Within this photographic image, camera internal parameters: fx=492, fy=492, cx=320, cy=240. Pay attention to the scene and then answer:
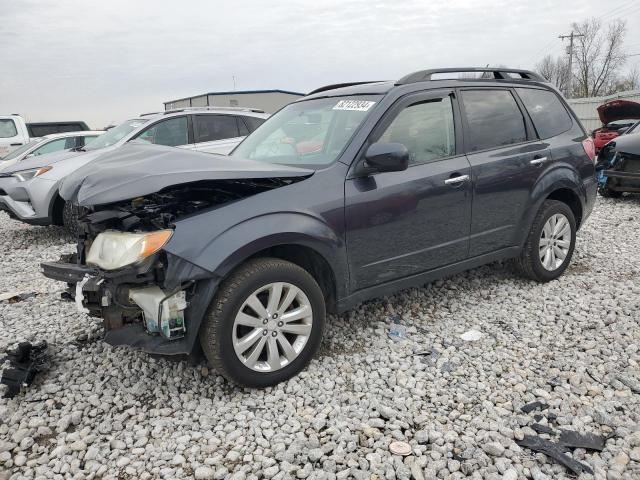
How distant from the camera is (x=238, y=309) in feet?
9.14

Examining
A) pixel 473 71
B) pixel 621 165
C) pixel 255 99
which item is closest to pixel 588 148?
pixel 473 71

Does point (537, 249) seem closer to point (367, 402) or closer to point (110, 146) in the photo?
point (367, 402)

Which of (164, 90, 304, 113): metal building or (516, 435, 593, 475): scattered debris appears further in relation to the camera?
(164, 90, 304, 113): metal building

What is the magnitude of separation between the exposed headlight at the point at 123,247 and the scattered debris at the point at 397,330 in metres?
1.90

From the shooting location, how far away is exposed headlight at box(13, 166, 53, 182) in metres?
7.11

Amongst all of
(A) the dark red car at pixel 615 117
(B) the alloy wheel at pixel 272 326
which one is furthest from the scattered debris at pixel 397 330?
(A) the dark red car at pixel 615 117

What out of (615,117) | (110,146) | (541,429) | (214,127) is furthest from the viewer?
(615,117)

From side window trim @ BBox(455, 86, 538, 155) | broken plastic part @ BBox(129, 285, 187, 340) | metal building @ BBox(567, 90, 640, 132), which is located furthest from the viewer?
metal building @ BBox(567, 90, 640, 132)

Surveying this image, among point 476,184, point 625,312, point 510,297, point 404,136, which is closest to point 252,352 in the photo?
point 404,136

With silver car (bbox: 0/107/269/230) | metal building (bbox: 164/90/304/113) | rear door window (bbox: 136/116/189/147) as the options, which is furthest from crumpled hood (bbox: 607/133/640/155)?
metal building (bbox: 164/90/304/113)

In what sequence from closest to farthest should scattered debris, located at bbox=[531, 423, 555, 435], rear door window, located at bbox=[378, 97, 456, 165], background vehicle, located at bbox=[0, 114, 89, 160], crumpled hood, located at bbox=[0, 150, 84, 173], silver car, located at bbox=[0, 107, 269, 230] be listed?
scattered debris, located at bbox=[531, 423, 555, 435] → rear door window, located at bbox=[378, 97, 456, 165] → silver car, located at bbox=[0, 107, 269, 230] → crumpled hood, located at bbox=[0, 150, 84, 173] → background vehicle, located at bbox=[0, 114, 89, 160]

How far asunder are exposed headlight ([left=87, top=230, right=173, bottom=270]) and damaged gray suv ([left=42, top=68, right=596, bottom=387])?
10 millimetres

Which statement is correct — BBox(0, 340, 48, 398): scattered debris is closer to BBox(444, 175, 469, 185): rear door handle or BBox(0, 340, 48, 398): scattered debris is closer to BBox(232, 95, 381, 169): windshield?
BBox(232, 95, 381, 169): windshield

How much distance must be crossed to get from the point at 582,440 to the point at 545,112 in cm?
314
